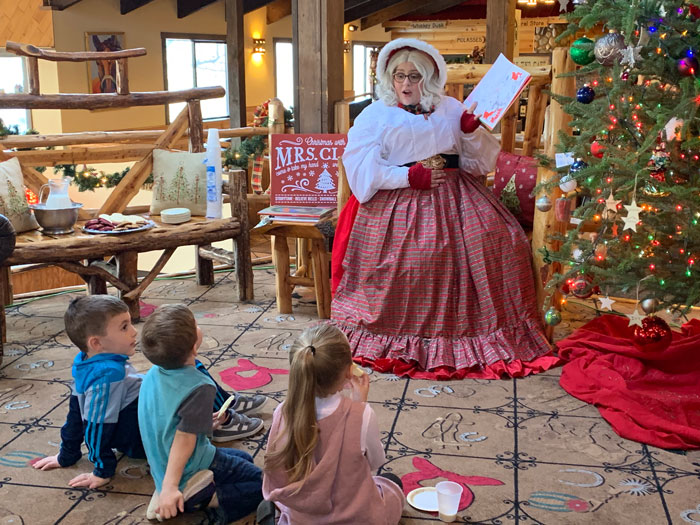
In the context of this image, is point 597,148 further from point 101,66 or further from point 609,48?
point 101,66

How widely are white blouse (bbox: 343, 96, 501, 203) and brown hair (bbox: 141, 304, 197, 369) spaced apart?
5.30 ft

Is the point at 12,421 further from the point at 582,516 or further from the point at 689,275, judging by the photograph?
the point at 689,275

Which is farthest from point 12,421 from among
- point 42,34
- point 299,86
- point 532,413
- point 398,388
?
point 42,34

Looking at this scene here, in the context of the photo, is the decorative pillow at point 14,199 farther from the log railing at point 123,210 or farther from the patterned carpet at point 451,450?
the patterned carpet at point 451,450

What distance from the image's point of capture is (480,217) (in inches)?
144

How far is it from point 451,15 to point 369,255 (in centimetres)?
1244

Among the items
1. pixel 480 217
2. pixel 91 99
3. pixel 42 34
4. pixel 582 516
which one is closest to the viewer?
pixel 582 516

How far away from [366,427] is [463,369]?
4.86 ft

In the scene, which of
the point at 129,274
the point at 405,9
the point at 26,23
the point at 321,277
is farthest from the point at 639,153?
the point at 405,9

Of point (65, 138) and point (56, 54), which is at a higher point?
point (56, 54)

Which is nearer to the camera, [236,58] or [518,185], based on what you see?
[518,185]

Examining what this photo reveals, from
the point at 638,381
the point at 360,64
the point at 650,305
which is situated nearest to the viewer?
the point at 650,305

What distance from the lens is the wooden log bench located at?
3936 millimetres

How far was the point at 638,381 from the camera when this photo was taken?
10.8ft
